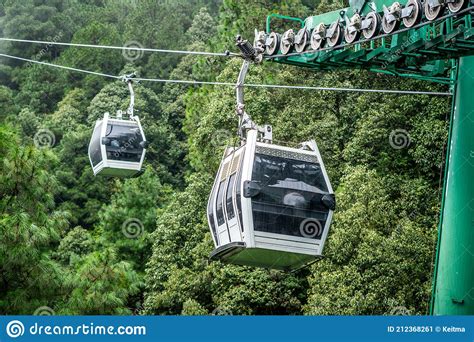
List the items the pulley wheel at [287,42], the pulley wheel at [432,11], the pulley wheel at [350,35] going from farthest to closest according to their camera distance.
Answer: the pulley wheel at [287,42]
the pulley wheel at [350,35]
the pulley wheel at [432,11]

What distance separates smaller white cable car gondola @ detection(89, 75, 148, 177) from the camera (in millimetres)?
18875

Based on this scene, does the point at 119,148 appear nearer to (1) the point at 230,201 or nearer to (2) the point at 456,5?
(1) the point at 230,201

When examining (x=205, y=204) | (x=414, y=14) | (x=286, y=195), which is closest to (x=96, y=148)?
(x=286, y=195)

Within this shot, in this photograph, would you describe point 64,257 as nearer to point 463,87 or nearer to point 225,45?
point 225,45

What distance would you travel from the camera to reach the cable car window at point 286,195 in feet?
41.7

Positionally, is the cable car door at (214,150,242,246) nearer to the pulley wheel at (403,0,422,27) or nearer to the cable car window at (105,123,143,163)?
the pulley wheel at (403,0,422,27)

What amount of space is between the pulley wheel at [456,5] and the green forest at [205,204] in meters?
9.34

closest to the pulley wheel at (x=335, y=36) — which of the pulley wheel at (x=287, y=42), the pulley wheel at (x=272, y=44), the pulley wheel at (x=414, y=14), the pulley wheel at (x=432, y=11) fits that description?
the pulley wheel at (x=287, y=42)

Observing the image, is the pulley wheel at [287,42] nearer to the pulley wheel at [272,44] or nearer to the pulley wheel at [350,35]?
the pulley wheel at [272,44]

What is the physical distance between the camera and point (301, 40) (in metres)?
14.5

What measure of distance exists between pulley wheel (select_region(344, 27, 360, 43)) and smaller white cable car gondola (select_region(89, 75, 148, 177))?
5.99 metres

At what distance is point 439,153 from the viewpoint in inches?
901

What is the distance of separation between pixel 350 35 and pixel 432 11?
1.68 m

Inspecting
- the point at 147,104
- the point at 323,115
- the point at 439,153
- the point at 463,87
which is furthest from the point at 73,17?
the point at 463,87
